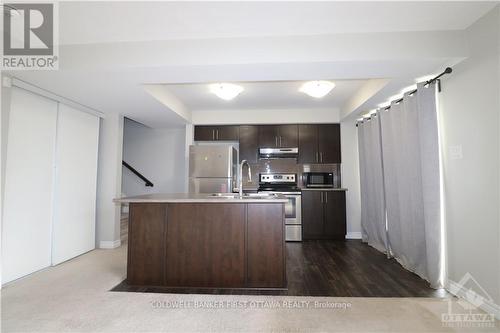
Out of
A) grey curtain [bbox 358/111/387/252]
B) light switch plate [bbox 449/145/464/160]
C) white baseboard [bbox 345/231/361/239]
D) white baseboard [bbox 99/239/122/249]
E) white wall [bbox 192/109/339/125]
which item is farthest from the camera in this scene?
white wall [bbox 192/109/339/125]

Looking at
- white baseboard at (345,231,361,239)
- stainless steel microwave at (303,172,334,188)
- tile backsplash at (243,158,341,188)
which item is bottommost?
white baseboard at (345,231,361,239)

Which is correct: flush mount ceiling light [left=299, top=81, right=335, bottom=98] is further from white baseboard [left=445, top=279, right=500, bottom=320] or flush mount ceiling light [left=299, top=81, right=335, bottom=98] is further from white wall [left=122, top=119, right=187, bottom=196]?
white wall [left=122, top=119, right=187, bottom=196]

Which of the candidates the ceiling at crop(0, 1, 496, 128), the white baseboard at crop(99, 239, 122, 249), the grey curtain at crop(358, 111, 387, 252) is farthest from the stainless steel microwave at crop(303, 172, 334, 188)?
the white baseboard at crop(99, 239, 122, 249)

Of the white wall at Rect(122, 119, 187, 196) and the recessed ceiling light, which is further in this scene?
the white wall at Rect(122, 119, 187, 196)

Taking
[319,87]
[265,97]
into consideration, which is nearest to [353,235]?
[319,87]

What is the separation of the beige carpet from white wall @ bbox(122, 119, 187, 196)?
121 inches

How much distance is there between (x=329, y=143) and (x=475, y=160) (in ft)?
9.19

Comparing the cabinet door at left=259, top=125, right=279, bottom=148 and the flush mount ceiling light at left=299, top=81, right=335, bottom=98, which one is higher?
the flush mount ceiling light at left=299, top=81, right=335, bottom=98

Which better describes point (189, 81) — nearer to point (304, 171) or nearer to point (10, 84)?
point (10, 84)

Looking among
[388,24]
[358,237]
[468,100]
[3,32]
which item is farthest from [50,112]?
[358,237]

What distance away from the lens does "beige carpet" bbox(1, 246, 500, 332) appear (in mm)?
1859

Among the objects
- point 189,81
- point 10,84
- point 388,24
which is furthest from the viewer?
point 189,81

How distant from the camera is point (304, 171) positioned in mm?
5102

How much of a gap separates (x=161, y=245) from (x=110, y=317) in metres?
0.75
